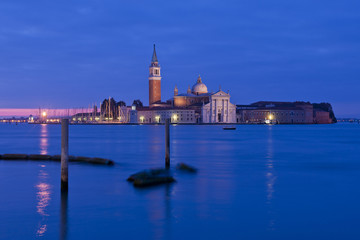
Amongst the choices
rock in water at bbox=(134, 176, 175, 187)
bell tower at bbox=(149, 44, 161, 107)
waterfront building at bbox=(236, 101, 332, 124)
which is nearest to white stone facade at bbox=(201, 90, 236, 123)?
waterfront building at bbox=(236, 101, 332, 124)

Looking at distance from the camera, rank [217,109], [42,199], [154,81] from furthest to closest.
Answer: [154,81] < [217,109] < [42,199]

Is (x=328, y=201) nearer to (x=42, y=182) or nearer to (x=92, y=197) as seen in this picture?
(x=92, y=197)

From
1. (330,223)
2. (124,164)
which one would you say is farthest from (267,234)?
(124,164)

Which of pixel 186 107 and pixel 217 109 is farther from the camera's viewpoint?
pixel 186 107

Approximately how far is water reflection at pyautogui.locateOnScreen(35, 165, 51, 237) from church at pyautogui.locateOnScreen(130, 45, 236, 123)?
99.0 metres

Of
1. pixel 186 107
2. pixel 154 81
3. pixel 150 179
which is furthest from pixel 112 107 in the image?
pixel 150 179

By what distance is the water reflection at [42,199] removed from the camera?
9266 mm

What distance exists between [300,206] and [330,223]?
67.7 inches

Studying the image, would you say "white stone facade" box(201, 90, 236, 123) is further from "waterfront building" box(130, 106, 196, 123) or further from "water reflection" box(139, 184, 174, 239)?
"water reflection" box(139, 184, 174, 239)

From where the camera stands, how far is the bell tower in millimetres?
123312

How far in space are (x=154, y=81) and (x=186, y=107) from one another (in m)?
11.5

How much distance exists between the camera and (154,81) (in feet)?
405

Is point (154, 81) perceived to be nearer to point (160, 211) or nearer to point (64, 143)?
point (64, 143)

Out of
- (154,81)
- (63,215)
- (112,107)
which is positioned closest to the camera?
(63,215)
